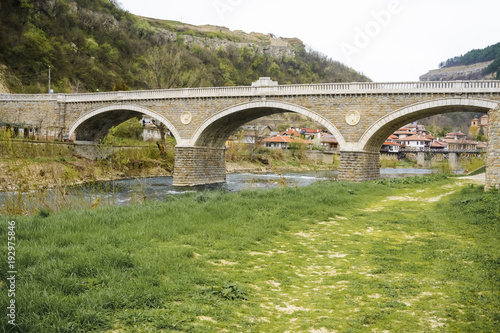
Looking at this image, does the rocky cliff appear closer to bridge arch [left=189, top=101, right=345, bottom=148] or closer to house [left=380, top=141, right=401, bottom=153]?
house [left=380, top=141, right=401, bottom=153]

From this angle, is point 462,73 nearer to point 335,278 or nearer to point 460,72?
point 460,72

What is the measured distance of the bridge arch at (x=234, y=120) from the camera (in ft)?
92.8

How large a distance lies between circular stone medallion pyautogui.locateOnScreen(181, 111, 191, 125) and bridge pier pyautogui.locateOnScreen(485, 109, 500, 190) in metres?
23.1

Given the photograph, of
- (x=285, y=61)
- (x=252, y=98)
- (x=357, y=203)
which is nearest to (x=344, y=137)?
(x=252, y=98)

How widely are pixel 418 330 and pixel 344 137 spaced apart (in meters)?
24.2

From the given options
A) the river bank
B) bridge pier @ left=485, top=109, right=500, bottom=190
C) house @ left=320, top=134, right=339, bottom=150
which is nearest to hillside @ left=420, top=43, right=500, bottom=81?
house @ left=320, top=134, right=339, bottom=150

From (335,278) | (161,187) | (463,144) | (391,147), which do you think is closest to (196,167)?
(161,187)

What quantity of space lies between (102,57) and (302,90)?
1923 inches

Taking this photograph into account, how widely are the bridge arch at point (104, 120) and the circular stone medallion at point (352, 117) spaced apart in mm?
13931

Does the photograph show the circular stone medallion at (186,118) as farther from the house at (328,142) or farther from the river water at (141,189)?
the house at (328,142)

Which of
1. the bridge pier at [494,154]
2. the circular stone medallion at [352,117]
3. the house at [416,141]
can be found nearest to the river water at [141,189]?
the circular stone medallion at [352,117]

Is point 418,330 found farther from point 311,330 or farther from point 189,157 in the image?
point 189,157

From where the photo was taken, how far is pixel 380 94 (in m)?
26.3

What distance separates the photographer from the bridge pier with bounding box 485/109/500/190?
40.8ft
